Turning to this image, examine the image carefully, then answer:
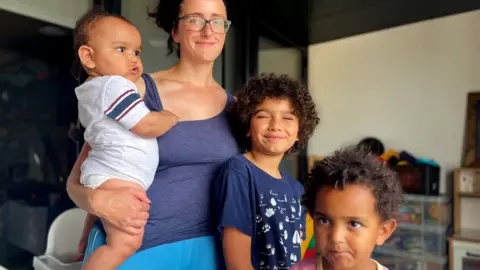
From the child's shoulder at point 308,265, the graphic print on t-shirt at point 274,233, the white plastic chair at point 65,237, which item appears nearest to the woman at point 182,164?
the graphic print on t-shirt at point 274,233

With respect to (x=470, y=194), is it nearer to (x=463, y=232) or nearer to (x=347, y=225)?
(x=463, y=232)

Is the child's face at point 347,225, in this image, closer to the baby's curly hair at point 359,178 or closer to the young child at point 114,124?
the baby's curly hair at point 359,178

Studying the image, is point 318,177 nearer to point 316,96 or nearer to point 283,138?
point 283,138

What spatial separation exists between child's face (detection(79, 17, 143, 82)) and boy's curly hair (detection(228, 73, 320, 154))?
0.94 ft

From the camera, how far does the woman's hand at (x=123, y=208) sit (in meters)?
0.91

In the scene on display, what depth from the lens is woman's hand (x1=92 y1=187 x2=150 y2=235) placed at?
3.00 ft

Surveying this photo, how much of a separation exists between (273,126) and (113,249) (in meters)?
0.48

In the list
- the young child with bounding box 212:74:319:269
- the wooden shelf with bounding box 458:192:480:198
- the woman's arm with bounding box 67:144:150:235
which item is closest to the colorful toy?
the young child with bounding box 212:74:319:269

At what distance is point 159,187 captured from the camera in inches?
39.6

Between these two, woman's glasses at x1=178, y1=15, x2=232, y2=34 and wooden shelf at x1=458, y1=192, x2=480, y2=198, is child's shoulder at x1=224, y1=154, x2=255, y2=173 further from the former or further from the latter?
wooden shelf at x1=458, y1=192, x2=480, y2=198

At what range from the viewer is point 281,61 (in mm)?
3824

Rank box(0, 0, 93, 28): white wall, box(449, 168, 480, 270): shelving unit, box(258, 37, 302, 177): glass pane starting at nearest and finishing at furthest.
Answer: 1. box(0, 0, 93, 28): white wall
2. box(449, 168, 480, 270): shelving unit
3. box(258, 37, 302, 177): glass pane

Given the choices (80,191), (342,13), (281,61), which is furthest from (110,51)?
(281,61)

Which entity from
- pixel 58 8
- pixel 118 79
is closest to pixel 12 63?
pixel 58 8
